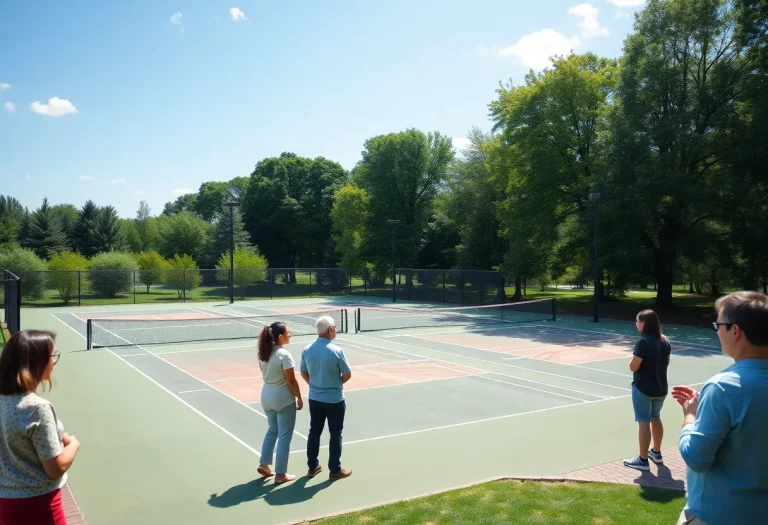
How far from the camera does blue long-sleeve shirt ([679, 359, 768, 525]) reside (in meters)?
2.71

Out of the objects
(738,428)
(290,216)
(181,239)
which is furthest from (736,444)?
(181,239)

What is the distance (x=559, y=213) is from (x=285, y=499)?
3063 centimetres

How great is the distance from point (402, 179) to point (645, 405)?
157 feet

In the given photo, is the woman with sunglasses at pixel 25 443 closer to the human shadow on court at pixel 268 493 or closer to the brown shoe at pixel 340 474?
the human shadow on court at pixel 268 493

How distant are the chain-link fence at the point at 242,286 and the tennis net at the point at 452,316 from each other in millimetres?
3824

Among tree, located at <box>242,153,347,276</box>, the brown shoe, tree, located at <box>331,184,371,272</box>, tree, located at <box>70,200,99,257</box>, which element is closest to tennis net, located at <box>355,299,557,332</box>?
the brown shoe

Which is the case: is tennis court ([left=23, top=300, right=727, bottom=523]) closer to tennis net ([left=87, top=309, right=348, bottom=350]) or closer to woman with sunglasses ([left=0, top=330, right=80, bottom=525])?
tennis net ([left=87, top=309, right=348, bottom=350])

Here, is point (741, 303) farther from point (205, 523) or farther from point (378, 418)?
point (378, 418)

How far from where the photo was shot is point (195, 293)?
163 ft

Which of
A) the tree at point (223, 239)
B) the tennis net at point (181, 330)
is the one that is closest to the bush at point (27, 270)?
the tennis net at point (181, 330)

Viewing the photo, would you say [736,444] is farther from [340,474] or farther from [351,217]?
[351,217]

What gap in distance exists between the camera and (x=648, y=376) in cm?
719

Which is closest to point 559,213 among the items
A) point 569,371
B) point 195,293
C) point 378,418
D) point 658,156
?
point 658,156

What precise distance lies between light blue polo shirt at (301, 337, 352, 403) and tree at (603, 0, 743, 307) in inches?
908
